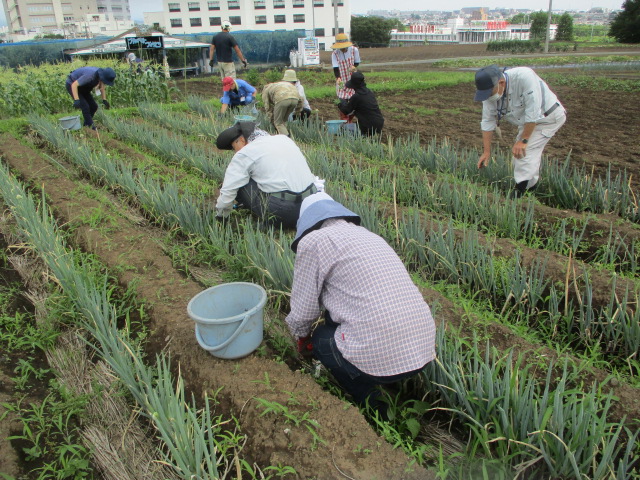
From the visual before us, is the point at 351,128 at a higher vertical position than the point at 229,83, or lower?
Result: lower

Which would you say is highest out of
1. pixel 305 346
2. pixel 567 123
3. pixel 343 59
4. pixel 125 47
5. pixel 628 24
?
pixel 628 24

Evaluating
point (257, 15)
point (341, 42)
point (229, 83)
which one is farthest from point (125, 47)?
point (257, 15)

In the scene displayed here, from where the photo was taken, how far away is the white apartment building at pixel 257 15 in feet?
122

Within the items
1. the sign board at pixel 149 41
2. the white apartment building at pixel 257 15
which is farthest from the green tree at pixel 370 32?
the sign board at pixel 149 41

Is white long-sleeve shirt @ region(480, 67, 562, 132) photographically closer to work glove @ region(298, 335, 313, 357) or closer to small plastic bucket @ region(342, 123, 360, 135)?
small plastic bucket @ region(342, 123, 360, 135)

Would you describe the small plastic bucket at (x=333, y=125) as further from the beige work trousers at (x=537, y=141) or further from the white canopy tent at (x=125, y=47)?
the white canopy tent at (x=125, y=47)

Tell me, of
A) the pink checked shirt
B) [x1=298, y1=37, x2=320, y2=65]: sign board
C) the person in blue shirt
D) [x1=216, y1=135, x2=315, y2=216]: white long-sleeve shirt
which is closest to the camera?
the pink checked shirt

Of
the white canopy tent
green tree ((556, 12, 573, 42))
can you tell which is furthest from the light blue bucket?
green tree ((556, 12, 573, 42))

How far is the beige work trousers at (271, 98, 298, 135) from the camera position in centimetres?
558

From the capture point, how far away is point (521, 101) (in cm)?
355

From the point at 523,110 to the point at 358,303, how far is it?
2.64 m

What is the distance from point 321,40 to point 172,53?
22293 millimetres

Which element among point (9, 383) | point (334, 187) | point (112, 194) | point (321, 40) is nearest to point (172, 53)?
point (112, 194)

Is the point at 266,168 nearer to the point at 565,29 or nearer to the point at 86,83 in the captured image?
the point at 86,83
